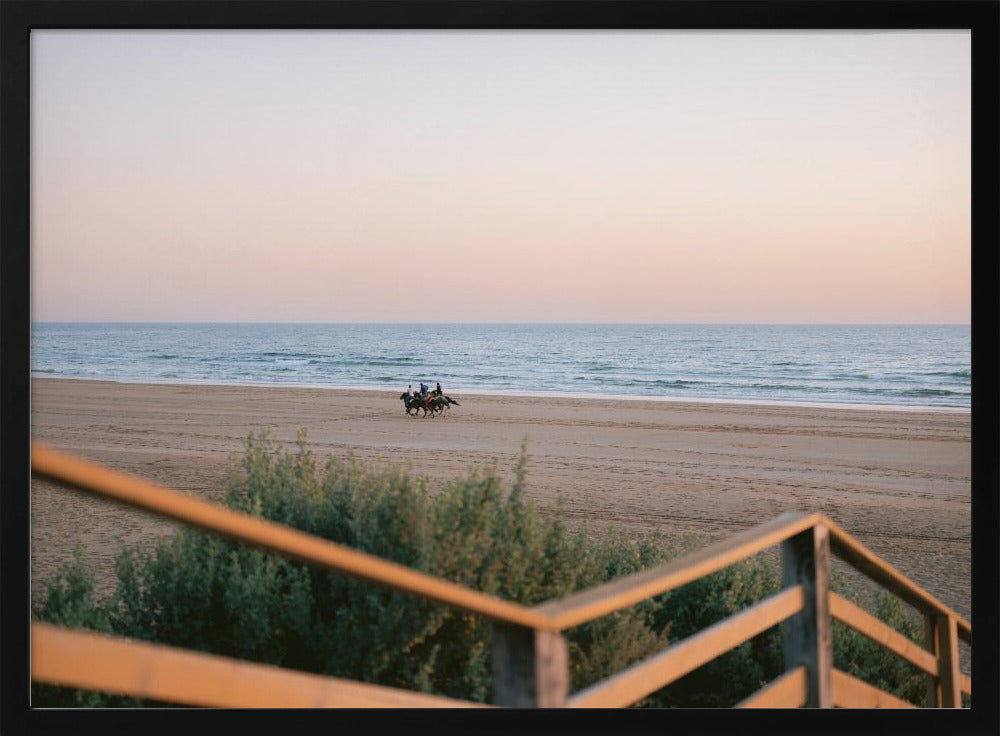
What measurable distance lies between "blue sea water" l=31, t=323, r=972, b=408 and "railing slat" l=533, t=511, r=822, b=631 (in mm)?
17530

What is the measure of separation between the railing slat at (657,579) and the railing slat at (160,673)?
1.31 feet

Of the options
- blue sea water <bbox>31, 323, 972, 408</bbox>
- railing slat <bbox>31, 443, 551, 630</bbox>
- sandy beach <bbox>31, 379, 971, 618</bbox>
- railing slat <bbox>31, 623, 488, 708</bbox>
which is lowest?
sandy beach <bbox>31, 379, 971, 618</bbox>

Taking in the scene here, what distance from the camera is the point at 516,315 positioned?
3703 centimetres

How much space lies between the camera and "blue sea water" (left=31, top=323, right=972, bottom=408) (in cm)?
2083

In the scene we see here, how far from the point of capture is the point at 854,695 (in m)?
2.46

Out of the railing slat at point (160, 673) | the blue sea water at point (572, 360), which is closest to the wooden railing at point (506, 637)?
the railing slat at point (160, 673)

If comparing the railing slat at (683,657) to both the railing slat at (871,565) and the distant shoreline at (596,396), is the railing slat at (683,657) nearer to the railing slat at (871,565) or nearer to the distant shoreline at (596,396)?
the railing slat at (871,565)

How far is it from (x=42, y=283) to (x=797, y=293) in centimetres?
3063

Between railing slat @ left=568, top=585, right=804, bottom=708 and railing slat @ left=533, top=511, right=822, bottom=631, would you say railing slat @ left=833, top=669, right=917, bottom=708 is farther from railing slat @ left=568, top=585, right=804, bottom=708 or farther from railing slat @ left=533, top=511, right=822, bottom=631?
railing slat @ left=533, top=511, right=822, bottom=631

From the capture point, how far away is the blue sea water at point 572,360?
20.8 metres

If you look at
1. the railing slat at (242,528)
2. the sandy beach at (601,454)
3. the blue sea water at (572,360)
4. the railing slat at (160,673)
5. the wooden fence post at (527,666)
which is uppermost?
the blue sea water at (572,360)

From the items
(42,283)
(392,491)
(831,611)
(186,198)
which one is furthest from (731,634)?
(186,198)

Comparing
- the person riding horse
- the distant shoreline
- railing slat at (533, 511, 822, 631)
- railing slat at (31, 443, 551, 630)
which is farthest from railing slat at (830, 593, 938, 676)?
the distant shoreline

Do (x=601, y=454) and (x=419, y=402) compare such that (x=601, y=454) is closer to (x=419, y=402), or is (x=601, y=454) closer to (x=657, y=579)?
(x=419, y=402)
